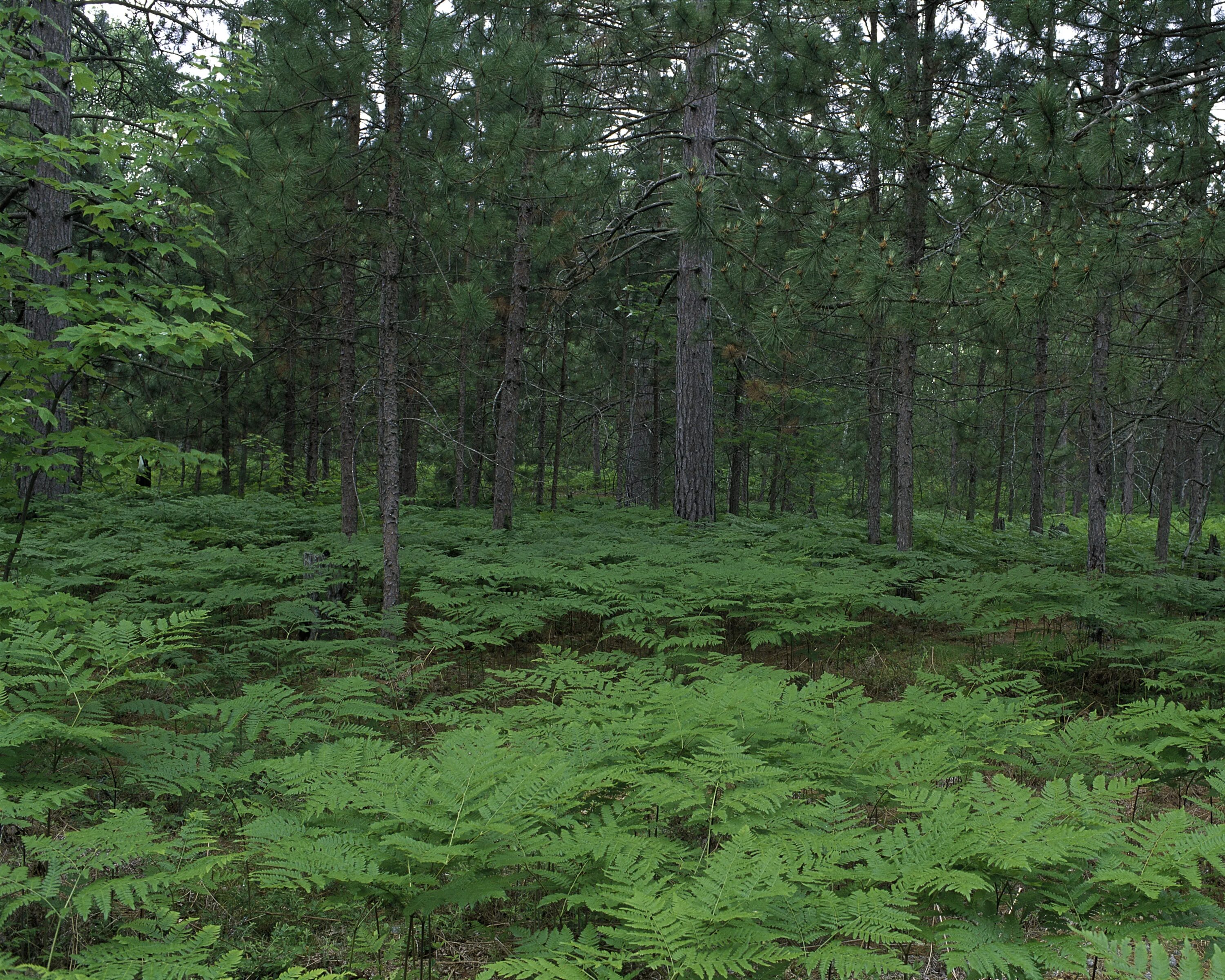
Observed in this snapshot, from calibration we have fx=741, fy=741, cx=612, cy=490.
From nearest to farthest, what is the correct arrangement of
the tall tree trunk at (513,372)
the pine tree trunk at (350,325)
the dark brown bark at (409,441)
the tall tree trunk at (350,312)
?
the tall tree trunk at (350,312) < the pine tree trunk at (350,325) < the tall tree trunk at (513,372) < the dark brown bark at (409,441)

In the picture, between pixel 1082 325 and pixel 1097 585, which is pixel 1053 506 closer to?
pixel 1082 325

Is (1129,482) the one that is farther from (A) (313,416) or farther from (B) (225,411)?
(B) (225,411)

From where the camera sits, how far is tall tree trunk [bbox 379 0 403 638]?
6824mm

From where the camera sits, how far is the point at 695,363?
11.3 metres

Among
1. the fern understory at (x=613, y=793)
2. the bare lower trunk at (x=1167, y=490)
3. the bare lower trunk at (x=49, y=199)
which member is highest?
the bare lower trunk at (x=49, y=199)

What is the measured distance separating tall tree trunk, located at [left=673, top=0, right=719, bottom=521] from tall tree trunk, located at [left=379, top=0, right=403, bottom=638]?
15.9 feet

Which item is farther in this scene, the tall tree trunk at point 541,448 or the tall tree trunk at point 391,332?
the tall tree trunk at point 541,448


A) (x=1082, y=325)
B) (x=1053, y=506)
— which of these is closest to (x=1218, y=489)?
(x=1053, y=506)

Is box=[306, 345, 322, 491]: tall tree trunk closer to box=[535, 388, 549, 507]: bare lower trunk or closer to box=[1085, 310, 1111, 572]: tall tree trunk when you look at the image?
box=[535, 388, 549, 507]: bare lower trunk

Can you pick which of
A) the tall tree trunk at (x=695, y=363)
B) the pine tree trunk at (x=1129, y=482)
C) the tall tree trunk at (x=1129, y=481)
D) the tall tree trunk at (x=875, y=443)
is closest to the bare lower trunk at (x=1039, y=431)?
the tall tree trunk at (x=1129, y=481)

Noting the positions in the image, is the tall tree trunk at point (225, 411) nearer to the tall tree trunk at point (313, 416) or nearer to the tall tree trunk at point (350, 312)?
the tall tree trunk at point (313, 416)

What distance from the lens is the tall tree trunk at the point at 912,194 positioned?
7.91 meters

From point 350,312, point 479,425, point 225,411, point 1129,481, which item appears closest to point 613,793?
point 350,312

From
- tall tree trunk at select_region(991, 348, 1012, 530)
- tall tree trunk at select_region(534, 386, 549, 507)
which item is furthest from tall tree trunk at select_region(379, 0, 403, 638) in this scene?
tall tree trunk at select_region(991, 348, 1012, 530)
